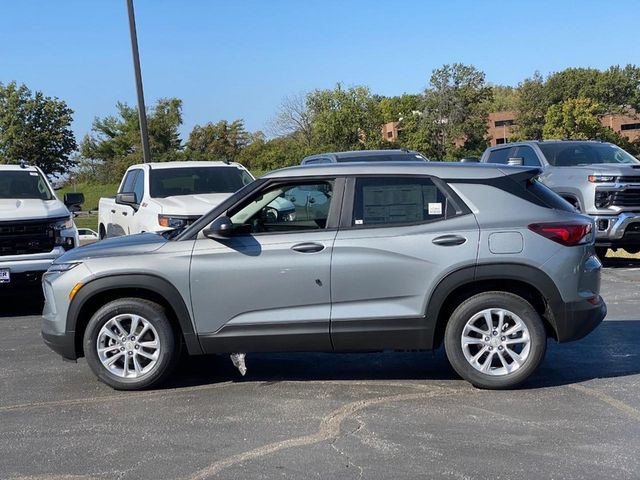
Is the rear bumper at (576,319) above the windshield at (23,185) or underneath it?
underneath

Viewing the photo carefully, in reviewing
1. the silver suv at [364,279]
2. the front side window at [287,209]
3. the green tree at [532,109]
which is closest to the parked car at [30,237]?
the silver suv at [364,279]

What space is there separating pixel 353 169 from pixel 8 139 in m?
34.5

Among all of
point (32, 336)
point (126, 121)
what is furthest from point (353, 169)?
point (126, 121)

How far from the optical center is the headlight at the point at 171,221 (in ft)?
32.4

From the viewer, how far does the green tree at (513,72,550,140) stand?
70.8 m

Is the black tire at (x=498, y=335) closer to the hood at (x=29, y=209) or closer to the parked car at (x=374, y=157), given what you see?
the hood at (x=29, y=209)

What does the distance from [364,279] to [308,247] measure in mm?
491

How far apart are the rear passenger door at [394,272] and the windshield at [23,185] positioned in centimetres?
666

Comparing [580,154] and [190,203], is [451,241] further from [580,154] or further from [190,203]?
[580,154]

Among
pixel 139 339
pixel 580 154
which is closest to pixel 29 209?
pixel 139 339

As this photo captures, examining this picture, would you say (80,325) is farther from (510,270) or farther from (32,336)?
(510,270)

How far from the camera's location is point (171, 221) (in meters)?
9.93

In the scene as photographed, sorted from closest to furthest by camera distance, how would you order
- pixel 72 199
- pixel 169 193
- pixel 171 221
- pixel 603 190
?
pixel 171 221 → pixel 72 199 → pixel 169 193 → pixel 603 190

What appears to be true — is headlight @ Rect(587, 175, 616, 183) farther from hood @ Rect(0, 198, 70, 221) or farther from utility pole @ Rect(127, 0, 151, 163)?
utility pole @ Rect(127, 0, 151, 163)
